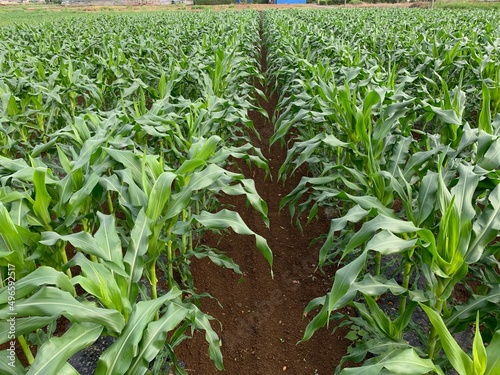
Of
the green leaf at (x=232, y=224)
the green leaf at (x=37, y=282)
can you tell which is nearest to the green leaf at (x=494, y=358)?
the green leaf at (x=232, y=224)

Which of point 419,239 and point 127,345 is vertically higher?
point 419,239

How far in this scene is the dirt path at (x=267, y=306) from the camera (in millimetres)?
2516

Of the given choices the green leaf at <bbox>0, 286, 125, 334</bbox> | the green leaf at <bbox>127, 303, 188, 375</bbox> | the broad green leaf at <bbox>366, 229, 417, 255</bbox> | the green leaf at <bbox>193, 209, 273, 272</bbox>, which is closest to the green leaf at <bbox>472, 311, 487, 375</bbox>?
the broad green leaf at <bbox>366, 229, 417, 255</bbox>

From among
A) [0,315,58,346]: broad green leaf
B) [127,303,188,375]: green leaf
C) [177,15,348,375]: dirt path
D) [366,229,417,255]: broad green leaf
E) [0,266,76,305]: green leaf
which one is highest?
[0,266,76,305]: green leaf

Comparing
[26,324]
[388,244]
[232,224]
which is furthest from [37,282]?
[388,244]

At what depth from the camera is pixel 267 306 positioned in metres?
2.99

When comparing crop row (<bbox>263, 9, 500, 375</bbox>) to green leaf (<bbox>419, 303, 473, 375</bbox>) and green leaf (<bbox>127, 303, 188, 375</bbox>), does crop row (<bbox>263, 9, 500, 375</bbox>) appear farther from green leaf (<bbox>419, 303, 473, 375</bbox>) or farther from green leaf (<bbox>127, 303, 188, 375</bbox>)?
green leaf (<bbox>127, 303, 188, 375</bbox>)

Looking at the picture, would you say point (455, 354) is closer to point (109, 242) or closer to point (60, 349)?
point (60, 349)

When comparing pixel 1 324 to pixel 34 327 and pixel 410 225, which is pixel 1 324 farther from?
pixel 410 225

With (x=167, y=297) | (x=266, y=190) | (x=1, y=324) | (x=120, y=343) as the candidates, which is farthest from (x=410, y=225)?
(x=266, y=190)

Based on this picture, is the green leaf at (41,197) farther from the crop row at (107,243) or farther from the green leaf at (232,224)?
the green leaf at (232,224)

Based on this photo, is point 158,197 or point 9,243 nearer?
point 9,243

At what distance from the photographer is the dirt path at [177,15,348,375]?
8.25ft

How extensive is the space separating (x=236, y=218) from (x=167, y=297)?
2.02 feet
